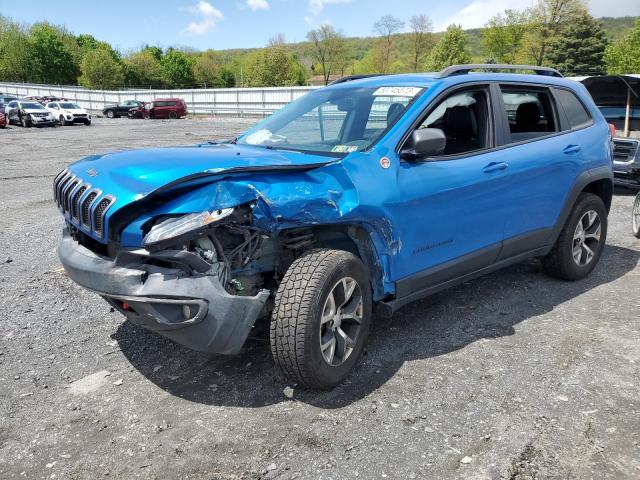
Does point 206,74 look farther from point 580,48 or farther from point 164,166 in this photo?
point 164,166

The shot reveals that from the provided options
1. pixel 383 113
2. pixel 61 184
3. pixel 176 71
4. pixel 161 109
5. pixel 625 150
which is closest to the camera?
pixel 61 184

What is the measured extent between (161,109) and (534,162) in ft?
136

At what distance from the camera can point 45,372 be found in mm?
3494

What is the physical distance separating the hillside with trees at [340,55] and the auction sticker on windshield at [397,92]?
200ft

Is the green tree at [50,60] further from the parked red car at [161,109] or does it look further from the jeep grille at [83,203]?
the jeep grille at [83,203]

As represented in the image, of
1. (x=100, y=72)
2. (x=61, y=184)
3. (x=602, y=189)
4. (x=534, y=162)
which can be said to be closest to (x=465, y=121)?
(x=534, y=162)

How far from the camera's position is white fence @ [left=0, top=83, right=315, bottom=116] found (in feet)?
136

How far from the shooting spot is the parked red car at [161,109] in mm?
42312

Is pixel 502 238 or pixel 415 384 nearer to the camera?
pixel 415 384

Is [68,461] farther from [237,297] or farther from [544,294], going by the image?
[544,294]

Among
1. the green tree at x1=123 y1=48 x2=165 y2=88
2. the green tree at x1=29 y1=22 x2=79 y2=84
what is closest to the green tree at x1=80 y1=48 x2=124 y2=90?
the green tree at x1=123 y1=48 x2=165 y2=88

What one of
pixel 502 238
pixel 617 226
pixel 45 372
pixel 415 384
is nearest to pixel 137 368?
pixel 45 372

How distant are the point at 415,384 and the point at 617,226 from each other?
5590mm

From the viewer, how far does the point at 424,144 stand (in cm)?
338
